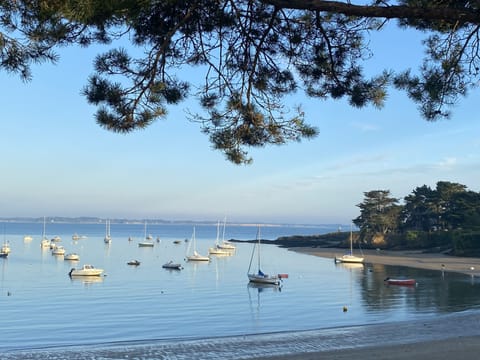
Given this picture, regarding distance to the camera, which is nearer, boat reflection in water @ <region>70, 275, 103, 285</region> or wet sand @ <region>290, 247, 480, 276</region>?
boat reflection in water @ <region>70, 275, 103, 285</region>

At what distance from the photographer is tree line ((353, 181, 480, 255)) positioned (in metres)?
66.1

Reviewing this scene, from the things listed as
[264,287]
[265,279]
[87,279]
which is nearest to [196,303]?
[264,287]

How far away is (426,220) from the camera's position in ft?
258

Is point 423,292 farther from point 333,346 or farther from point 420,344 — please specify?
point 420,344

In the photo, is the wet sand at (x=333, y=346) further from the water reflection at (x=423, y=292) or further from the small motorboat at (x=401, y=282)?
the small motorboat at (x=401, y=282)

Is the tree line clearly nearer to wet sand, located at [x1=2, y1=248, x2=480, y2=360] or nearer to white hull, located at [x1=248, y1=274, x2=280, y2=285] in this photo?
white hull, located at [x1=248, y1=274, x2=280, y2=285]

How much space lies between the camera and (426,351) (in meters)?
13.4

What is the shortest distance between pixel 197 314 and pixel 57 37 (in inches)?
867

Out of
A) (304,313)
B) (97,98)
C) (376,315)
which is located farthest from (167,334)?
(97,98)

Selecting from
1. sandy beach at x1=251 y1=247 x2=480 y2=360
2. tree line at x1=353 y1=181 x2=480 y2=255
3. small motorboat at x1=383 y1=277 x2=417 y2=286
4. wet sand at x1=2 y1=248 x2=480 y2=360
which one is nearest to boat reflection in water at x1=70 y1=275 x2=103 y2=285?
small motorboat at x1=383 y1=277 x2=417 y2=286

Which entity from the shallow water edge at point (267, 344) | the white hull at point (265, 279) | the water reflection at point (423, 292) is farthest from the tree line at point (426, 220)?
the shallow water edge at point (267, 344)

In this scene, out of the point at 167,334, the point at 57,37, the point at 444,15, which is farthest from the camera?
the point at 167,334

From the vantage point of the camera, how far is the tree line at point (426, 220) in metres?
66.1

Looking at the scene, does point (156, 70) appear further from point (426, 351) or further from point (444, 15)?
point (426, 351)
